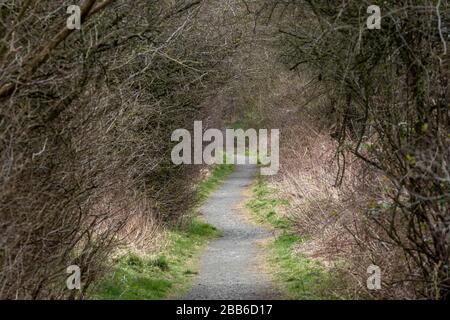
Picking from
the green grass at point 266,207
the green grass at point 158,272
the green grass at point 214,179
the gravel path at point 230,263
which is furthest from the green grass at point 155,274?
the green grass at point 214,179

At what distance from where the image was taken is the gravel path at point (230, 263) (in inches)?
426

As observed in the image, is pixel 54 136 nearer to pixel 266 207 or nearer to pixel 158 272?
pixel 158 272

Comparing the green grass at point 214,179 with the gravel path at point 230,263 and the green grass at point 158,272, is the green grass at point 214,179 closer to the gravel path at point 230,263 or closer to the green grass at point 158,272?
the gravel path at point 230,263

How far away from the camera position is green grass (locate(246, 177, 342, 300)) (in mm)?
10062

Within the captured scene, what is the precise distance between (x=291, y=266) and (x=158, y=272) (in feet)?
7.30

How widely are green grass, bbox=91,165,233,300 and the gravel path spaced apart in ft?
0.88

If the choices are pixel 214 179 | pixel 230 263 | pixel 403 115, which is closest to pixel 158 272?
pixel 230 263

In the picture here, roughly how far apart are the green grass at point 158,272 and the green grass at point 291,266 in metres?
1.50

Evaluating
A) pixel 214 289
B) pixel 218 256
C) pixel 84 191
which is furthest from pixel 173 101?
pixel 84 191

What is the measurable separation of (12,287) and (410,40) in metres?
4.60

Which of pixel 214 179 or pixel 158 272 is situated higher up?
pixel 214 179

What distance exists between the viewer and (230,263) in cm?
1402

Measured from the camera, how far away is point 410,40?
25.0ft
